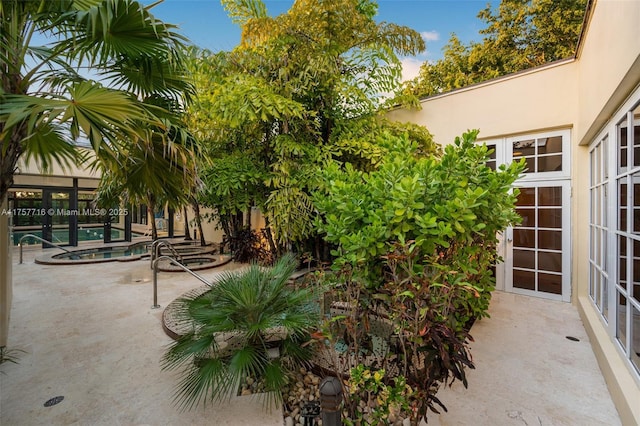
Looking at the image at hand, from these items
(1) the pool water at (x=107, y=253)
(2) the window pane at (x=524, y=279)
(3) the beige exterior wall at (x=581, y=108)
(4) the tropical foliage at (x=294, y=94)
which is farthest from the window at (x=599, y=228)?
(1) the pool water at (x=107, y=253)

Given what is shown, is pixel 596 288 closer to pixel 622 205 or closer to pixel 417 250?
pixel 622 205

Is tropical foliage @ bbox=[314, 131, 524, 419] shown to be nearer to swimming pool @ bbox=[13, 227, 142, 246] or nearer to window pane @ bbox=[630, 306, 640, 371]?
window pane @ bbox=[630, 306, 640, 371]

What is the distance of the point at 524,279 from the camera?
5590mm

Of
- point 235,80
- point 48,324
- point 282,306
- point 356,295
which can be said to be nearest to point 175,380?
point 282,306

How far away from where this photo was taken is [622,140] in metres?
3.03

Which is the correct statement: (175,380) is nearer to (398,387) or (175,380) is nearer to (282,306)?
(282,306)

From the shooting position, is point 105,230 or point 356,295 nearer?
point 356,295

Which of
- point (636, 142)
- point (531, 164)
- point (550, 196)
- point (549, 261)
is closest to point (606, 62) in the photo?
point (636, 142)

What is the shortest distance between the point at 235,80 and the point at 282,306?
4310 mm

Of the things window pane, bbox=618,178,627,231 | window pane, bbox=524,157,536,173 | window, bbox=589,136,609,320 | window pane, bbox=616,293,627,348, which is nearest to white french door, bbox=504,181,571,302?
window pane, bbox=524,157,536,173

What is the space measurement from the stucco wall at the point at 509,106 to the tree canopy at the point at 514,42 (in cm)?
413

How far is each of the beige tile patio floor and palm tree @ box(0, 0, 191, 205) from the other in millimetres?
1897

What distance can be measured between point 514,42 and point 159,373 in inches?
576

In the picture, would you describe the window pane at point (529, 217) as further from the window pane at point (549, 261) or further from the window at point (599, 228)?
the window at point (599, 228)
